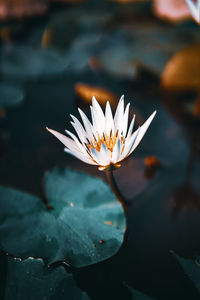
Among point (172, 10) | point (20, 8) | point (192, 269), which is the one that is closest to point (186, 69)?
point (172, 10)

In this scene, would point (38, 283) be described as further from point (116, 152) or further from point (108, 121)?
point (108, 121)

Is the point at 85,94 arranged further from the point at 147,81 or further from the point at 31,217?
the point at 31,217

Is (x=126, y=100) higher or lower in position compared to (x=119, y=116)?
lower

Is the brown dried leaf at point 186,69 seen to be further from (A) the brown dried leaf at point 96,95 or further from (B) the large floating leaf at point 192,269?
(B) the large floating leaf at point 192,269

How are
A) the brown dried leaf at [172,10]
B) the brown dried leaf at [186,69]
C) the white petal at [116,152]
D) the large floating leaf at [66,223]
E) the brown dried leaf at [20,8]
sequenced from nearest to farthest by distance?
the white petal at [116,152], the large floating leaf at [66,223], the brown dried leaf at [186,69], the brown dried leaf at [172,10], the brown dried leaf at [20,8]

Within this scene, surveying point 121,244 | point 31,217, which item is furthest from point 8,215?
point 121,244

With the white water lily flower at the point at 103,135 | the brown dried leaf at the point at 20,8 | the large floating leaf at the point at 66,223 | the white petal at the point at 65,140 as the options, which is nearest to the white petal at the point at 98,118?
the white water lily flower at the point at 103,135
